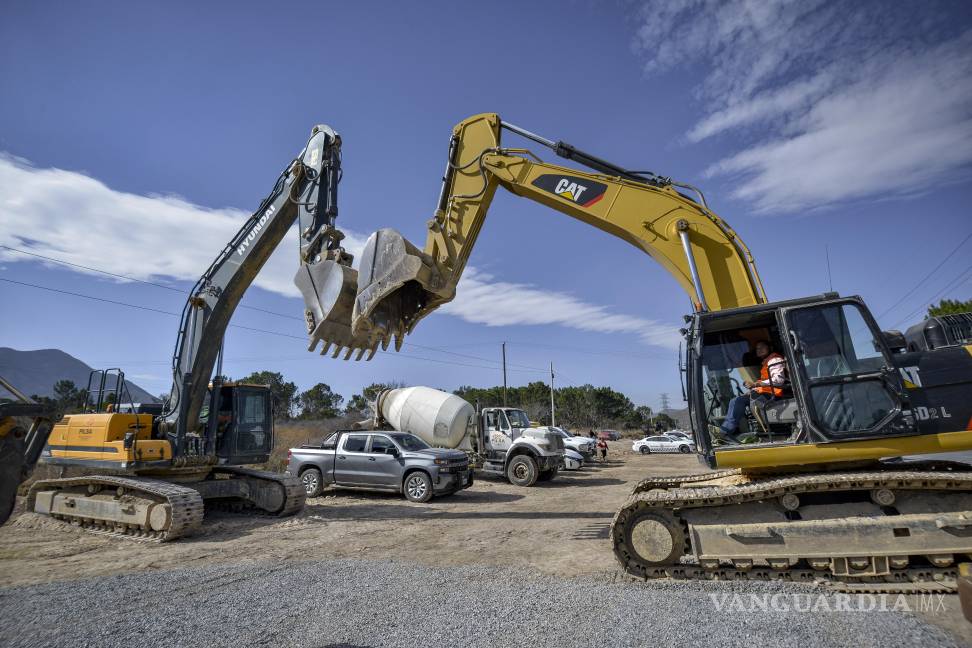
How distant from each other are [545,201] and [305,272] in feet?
14.2

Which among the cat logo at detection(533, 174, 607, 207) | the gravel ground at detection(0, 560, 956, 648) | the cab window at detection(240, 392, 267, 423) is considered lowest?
the gravel ground at detection(0, 560, 956, 648)

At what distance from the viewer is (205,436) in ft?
34.9

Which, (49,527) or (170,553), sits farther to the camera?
(49,527)

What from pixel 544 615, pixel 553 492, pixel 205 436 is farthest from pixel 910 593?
pixel 205 436

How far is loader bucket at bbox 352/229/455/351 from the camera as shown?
298 inches

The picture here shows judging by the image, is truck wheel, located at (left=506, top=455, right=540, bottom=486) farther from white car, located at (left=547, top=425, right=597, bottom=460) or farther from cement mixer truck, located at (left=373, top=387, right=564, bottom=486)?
white car, located at (left=547, top=425, right=597, bottom=460)

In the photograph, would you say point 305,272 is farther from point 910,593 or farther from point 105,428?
point 910,593

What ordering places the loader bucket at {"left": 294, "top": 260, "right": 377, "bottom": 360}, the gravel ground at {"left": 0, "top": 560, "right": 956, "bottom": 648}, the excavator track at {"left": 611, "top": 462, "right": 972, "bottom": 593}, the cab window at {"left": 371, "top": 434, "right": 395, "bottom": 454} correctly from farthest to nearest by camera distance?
the cab window at {"left": 371, "top": 434, "right": 395, "bottom": 454} → the loader bucket at {"left": 294, "top": 260, "right": 377, "bottom": 360} → the excavator track at {"left": 611, "top": 462, "right": 972, "bottom": 593} → the gravel ground at {"left": 0, "top": 560, "right": 956, "bottom": 648}

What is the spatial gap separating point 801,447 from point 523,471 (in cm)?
1159

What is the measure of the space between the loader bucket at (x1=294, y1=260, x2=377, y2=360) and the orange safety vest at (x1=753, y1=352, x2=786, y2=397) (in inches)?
217

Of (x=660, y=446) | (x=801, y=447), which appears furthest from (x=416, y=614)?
(x=660, y=446)

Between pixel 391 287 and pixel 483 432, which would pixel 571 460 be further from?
pixel 391 287

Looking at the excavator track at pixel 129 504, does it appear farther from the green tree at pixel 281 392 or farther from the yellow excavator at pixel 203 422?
the green tree at pixel 281 392

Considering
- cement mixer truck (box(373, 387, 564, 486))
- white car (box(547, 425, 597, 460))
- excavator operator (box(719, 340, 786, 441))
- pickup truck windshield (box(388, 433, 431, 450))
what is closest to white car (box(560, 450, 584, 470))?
white car (box(547, 425, 597, 460))
